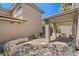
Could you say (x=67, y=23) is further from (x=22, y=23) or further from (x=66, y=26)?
(x=22, y=23)

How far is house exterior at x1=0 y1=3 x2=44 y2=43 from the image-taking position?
10.0ft

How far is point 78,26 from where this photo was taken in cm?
296

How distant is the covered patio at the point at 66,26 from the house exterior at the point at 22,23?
0.39 m

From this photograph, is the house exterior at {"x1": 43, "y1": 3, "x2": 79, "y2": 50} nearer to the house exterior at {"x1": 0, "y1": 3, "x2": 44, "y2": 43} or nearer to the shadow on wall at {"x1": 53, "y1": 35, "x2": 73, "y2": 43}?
the shadow on wall at {"x1": 53, "y1": 35, "x2": 73, "y2": 43}

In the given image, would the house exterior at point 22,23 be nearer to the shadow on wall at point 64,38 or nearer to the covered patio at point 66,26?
the covered patio at point 66,26

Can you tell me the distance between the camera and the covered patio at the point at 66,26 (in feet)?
9.78

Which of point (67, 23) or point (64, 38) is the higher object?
point (67, 23)

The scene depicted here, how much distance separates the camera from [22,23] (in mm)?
3127

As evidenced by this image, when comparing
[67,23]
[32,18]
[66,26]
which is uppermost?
[32,18]

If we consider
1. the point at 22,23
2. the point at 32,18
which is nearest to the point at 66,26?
the point at 32,18

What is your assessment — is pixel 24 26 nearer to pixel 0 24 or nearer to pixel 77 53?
pixel 0 24

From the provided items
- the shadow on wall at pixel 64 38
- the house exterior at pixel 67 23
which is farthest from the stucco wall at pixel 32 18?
the shadow on wall at pixel 64 38

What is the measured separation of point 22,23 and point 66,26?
57.4 inches

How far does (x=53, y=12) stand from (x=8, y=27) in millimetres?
1478
